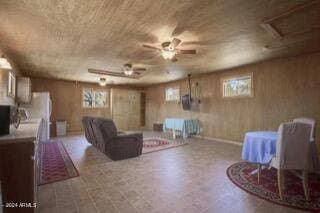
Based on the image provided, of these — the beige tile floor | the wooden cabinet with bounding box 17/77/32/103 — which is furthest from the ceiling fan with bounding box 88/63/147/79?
the beige tile floor

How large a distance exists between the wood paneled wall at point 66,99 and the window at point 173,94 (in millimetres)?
3921

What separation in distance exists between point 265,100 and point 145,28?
4.15m

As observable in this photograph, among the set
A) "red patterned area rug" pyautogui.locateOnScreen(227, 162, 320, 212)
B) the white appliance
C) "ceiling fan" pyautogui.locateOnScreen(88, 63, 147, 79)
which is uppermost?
"ceiling fan" pyautogui.locateOnScreen(88, 63, 147, 79)

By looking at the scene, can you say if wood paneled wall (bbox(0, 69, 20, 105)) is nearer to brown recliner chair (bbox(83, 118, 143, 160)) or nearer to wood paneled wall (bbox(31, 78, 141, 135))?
brown recliner chair (bbox(83, 118, 143, 160))

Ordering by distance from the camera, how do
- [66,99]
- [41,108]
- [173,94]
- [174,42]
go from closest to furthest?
[174,42]
[41,108]
[66,99]
[173,94]

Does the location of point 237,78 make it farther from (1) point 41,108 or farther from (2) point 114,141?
(1) point 41,108

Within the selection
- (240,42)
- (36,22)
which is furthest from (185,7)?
(36,22)

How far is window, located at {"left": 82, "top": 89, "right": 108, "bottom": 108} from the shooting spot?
8570mm

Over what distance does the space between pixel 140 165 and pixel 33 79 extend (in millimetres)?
6624

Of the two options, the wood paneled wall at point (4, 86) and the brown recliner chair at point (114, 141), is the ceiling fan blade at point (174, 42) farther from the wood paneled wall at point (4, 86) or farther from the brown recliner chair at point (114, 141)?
the wood paneled wall at point (4, 86)

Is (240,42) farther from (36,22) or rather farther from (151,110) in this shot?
(151,110)

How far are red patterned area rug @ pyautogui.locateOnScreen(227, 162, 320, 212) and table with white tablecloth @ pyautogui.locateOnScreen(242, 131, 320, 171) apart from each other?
0.35m

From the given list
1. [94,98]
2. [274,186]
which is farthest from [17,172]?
[94,98]

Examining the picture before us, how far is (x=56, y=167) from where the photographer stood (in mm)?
3479
